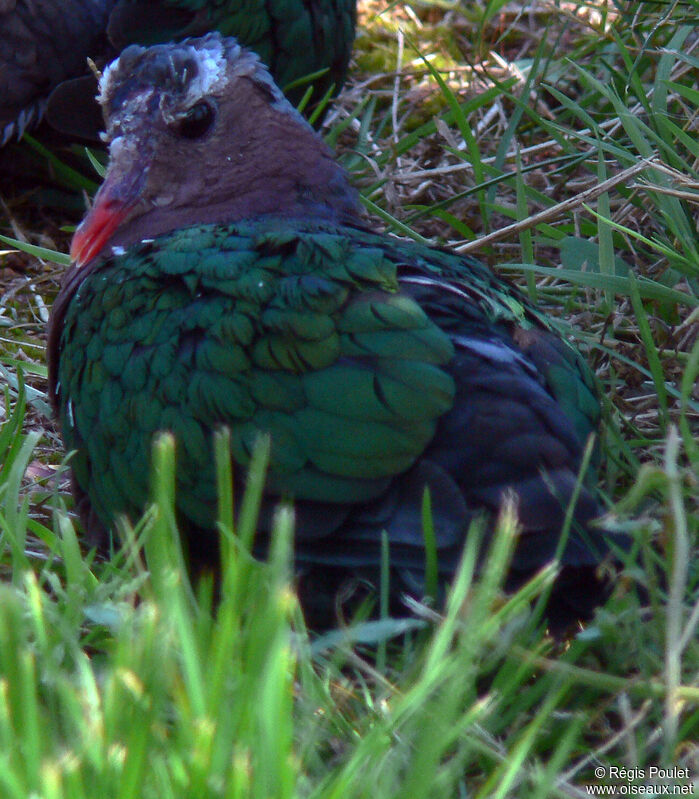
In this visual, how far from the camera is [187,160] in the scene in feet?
7.05

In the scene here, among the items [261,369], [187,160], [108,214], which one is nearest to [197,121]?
[187,160]

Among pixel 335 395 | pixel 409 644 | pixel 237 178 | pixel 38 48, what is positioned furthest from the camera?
pixel 38 48

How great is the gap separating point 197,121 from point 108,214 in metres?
0.25

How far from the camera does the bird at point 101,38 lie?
2.89 metres

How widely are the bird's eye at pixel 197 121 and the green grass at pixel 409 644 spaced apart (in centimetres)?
46

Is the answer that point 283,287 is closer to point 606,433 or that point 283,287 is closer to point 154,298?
point 154,298

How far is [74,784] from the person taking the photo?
97 centimetres

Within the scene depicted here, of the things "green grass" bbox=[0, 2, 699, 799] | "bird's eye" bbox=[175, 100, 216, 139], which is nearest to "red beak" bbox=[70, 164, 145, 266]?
"bird's eye" bbox=[175, 100, 216, 139]

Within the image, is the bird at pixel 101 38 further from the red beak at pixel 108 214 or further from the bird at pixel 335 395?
the bird at pixel 335 395

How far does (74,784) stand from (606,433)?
3.71ft

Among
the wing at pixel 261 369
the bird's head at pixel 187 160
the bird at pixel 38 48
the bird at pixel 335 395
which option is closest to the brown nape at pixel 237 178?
the bird's head at pixel 187 160

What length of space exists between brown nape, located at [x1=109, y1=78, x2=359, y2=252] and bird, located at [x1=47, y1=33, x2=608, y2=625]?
17 cm

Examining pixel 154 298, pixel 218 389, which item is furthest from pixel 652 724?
pixel 154 298

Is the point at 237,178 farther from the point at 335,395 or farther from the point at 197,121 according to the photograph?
the point at 335,395
